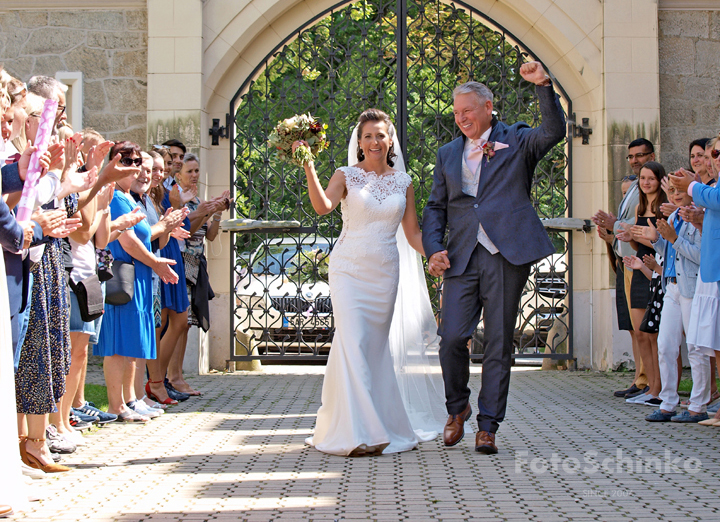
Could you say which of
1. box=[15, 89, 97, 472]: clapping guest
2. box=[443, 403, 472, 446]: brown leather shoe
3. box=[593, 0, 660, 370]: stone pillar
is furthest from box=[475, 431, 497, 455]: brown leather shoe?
box=[593, 0, 660, 370]: stone pillar

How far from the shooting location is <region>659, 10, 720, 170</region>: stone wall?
9.39 meters

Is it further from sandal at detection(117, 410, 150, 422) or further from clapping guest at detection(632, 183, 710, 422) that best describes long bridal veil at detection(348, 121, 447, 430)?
sandal at detection(117, 410, 150, 422)

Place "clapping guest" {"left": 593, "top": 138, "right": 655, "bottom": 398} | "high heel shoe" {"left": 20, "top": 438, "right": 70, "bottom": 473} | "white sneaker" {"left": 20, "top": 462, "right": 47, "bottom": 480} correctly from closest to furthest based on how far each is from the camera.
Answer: "white sneaker" {"left": 20, "top": 462, "right": 47, "bottom": 480} < "high heel shoe" {"left": 20, "top": 438, "right": 70, "bottom": 473} < "clapping guest" {"left": 593, "top": 138, "right": 655, "bottom": 398}

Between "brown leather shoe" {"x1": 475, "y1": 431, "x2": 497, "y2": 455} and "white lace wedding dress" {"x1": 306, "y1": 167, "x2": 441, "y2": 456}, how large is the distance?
43 cm

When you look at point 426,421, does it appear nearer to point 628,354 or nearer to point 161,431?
point 161,431

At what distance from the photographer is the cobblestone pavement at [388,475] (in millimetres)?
3420

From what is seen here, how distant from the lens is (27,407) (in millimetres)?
3996

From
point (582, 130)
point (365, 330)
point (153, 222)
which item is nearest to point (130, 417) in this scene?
point (153, 222)

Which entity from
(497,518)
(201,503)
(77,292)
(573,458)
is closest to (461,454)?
(573,458)

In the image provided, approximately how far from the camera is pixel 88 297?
5016 mm

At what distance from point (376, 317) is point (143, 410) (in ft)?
6.87

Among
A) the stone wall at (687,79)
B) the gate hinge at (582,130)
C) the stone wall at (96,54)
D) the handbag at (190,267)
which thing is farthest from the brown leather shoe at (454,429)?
the stone wall at (96,54)

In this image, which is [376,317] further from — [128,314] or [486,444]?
[128,314]

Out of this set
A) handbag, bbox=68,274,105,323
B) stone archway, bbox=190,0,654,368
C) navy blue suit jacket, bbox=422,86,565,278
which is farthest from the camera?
stone archway, bbox=190,0,654,368
